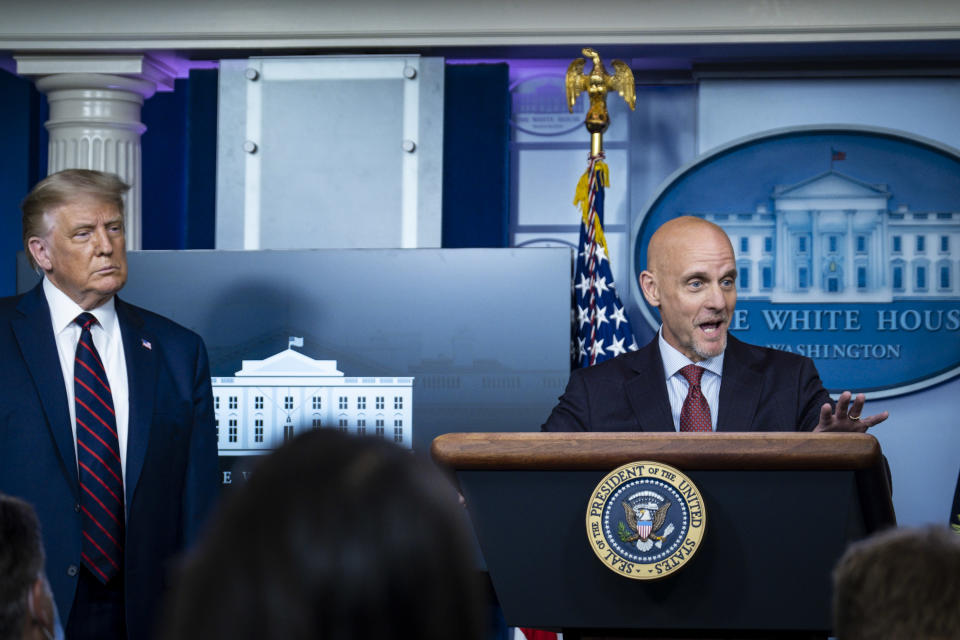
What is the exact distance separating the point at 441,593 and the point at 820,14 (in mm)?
3924

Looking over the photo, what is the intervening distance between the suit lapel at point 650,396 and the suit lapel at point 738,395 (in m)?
0.11

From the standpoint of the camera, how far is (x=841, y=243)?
424 cm

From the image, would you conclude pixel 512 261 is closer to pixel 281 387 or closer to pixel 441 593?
pixel 281 387

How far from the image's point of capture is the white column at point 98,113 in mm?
4199

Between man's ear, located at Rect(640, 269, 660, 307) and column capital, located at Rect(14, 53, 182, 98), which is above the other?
column capital, located at Rect(14, 53, 182, 98)

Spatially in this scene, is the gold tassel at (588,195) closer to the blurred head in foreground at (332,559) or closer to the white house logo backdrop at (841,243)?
the white house logo backdrop at (841,243)

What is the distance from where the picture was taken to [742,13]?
13.3 ft

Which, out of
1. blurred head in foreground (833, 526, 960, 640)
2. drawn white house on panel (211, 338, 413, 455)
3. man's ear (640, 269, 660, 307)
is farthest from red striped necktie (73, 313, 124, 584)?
blurred head in foreground (833, 526, 960, 640)

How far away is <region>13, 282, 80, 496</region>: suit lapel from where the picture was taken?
2.28 meters

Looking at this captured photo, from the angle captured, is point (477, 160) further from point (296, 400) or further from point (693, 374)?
point (693, 374)

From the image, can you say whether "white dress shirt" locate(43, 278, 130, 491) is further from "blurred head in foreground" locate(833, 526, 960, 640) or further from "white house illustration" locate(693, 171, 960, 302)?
"white house illustration" locate(693, 171, 960, 302)

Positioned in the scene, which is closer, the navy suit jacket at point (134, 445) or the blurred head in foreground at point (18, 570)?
the blurred head in foreground at point (18, 570)

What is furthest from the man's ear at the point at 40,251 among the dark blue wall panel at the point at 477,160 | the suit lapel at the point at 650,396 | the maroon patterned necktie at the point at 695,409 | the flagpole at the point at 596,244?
the dark blue wall panel at the point at 477,160

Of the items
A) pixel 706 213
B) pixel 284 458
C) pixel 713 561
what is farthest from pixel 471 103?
pixel 284 458
